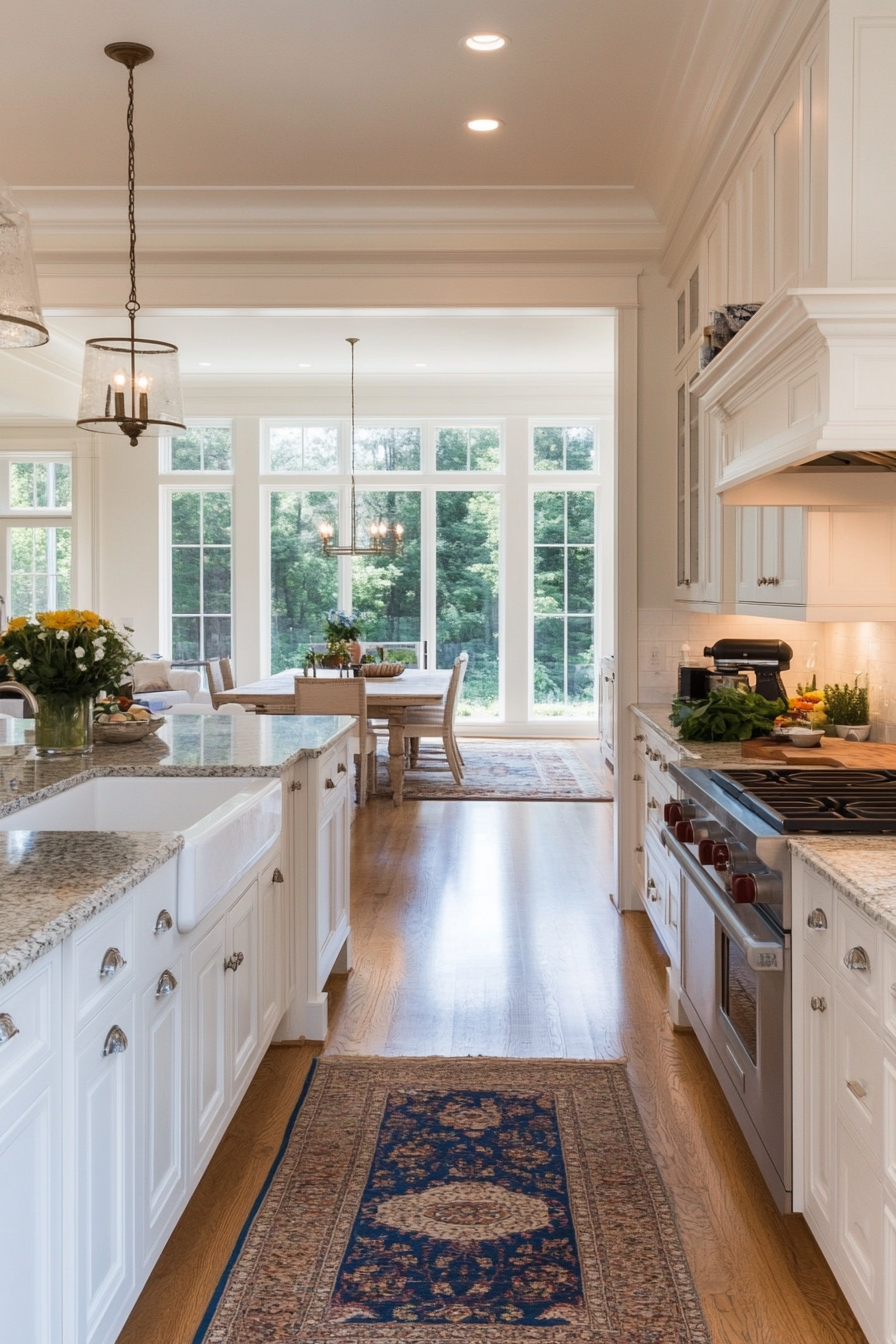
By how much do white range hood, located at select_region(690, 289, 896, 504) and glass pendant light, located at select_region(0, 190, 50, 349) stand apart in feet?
5.09

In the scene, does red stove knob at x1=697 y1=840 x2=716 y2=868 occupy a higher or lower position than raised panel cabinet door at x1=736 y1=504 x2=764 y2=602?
lower

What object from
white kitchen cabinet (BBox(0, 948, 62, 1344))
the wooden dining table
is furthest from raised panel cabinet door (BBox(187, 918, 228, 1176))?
the wooden dining table

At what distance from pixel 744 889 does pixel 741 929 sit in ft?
0.36

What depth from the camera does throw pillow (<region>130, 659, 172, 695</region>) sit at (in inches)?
352

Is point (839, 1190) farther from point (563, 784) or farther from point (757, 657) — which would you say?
point (563, 784)

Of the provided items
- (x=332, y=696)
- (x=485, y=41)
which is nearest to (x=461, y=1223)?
(x=485, y=41)

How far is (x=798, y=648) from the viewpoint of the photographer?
4590 mm

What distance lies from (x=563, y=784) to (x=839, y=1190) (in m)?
6.21

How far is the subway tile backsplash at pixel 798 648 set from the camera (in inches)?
143

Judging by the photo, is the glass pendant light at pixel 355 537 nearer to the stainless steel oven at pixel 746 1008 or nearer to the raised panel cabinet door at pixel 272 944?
the raised panel cabinet door at pixel 272 944

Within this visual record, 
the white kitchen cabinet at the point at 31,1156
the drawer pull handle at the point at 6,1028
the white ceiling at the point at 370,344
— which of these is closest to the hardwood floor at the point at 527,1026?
the white kitchen cabinet at the point at 31,1156

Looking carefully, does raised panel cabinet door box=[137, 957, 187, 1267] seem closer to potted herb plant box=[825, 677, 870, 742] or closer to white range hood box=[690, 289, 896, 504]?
white range hood box=[690, 289, 896, 504]

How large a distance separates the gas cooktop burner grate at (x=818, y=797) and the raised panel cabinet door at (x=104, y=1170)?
139 centimetres

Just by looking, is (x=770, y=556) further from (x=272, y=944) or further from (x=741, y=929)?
(x=272, y=944)
